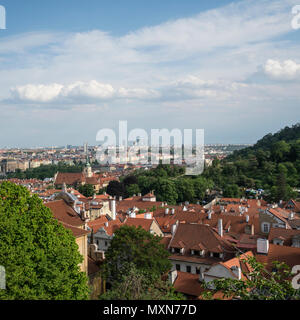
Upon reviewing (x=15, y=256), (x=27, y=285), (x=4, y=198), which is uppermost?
(x=4, y=198)

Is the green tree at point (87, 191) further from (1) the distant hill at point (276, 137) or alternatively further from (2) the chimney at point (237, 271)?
(1) the distant hill at point (276, 137)

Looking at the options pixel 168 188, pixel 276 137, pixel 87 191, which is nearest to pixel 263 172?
pixel 168 188

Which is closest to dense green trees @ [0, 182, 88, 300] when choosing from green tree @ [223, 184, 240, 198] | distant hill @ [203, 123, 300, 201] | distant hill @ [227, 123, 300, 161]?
green tree @ [223, 184, 240, 198]

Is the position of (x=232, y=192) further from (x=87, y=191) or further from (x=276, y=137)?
(x=276, y=137)

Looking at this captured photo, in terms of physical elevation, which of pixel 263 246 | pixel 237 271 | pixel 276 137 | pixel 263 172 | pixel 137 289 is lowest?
pixel 237 271

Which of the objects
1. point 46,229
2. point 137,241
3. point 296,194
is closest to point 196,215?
point 137,241
